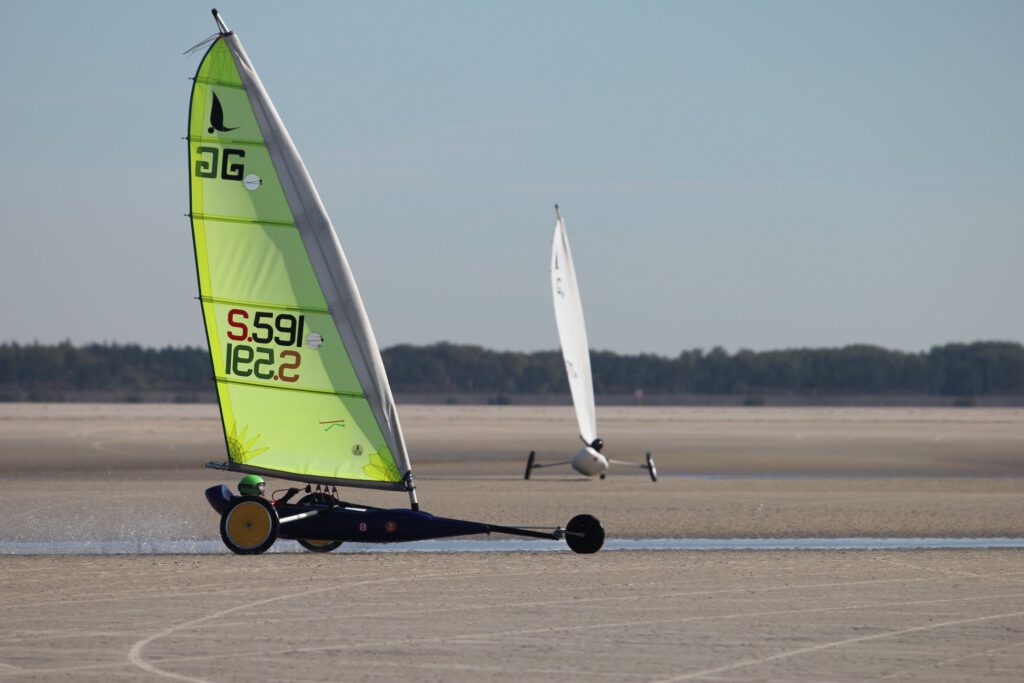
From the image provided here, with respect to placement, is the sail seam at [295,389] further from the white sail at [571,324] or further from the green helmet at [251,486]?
the white sail at [571,324]

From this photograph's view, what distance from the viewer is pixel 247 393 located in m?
18.6

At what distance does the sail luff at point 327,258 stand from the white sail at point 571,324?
19760 mm

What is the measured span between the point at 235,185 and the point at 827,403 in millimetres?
161593

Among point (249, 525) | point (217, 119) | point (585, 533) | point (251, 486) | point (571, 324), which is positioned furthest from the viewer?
point (571, 324)

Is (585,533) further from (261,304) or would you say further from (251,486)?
(261,304)

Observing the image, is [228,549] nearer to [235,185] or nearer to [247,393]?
[247,393]

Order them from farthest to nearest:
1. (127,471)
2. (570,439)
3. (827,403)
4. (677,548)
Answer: (827,403), (570,439), (127,471), (677,548)

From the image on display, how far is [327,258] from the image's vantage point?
1842 centimetres

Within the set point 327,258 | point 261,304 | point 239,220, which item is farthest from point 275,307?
point 239,220

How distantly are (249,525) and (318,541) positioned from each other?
1.14 metres

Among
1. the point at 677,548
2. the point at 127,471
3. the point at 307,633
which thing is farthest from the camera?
the point at 127,471

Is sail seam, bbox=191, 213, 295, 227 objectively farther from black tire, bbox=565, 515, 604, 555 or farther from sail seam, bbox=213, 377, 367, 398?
black tire, bbox=565, 515, 604, 555

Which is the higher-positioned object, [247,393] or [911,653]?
[247,393]

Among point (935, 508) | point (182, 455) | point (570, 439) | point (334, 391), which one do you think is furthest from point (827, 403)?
point (334, 391)
